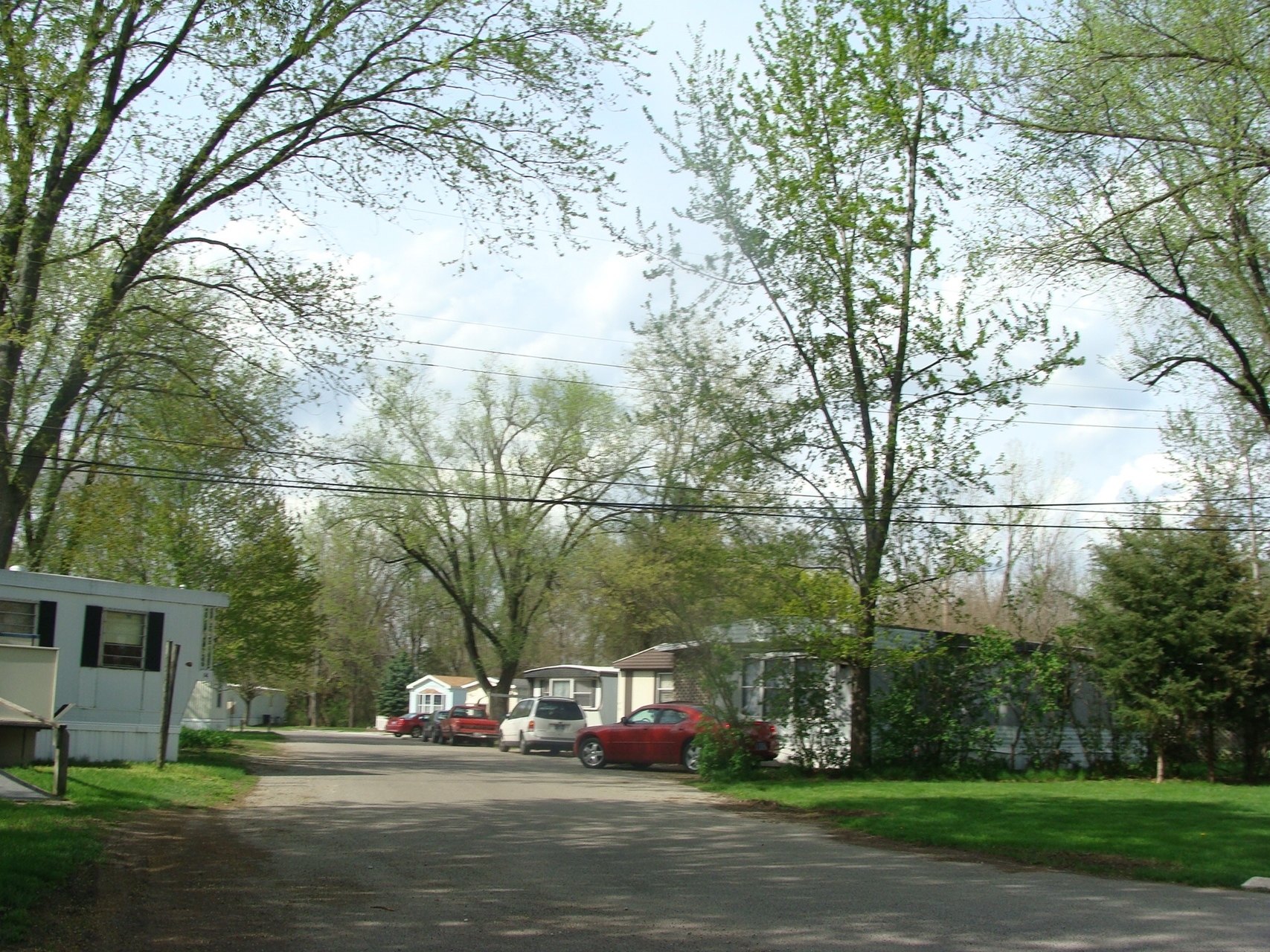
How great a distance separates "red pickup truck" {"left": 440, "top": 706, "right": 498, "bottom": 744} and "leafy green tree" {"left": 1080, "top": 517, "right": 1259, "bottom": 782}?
82.5 ft

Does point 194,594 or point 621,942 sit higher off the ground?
point 194,594

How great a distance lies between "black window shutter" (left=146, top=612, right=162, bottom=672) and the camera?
2047 cm

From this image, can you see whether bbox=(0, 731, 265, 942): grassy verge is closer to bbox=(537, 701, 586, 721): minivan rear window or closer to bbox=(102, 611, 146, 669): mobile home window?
bbox=(102, 611, 146, 669): mobile home window

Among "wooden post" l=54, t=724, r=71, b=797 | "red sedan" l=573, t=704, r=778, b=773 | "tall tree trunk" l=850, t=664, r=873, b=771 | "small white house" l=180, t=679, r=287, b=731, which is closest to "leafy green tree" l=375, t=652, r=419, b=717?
"small white house" l=180, t=679, r=287, b=731

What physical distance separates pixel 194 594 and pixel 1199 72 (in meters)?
18.4

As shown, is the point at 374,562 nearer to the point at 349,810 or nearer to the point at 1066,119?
the point at 349,810

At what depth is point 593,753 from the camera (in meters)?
26.7

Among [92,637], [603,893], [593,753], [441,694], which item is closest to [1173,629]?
[593,753]

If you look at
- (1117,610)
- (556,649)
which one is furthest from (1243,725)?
(556,649)

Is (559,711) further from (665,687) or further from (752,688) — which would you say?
(752,688)

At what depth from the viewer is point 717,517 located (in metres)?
21.0

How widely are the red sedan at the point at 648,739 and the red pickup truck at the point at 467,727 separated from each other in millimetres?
14549

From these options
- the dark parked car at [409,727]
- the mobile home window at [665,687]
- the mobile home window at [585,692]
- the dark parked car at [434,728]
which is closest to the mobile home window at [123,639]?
the mobile home window at [665,687]

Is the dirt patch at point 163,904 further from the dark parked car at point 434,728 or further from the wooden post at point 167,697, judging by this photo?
the dark parked car at point 434,728
